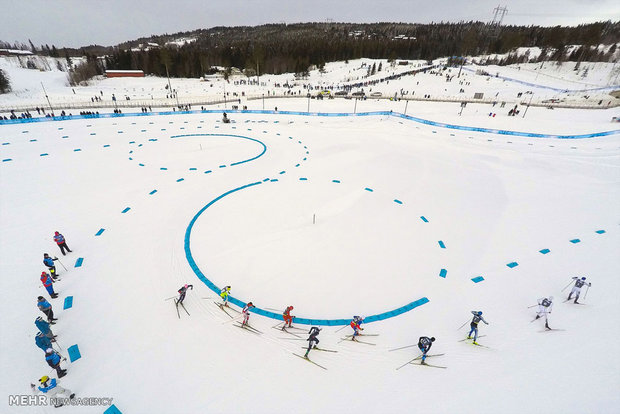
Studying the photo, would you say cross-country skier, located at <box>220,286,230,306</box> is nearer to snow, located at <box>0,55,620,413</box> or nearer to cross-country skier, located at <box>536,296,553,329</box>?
snow, located at <box>0,55,620,413</box>

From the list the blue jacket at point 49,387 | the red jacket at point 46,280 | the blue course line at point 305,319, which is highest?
the red jacket at point 46,280

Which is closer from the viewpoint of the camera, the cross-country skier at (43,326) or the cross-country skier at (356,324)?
the cross-country skier at (43,326)

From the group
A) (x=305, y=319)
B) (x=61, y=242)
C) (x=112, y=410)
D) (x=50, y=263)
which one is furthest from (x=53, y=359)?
(x=305, y=319)

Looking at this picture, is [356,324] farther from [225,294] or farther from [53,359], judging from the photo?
[53,359]

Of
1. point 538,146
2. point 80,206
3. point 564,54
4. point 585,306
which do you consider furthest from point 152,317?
point 564,54

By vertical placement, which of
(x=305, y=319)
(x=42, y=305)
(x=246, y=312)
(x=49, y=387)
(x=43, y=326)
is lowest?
(x=305, y=319)

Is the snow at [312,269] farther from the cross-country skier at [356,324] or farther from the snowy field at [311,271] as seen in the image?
the cross-country skier at [356,324]

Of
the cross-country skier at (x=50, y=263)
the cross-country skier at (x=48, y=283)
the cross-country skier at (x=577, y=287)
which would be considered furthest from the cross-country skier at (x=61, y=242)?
the cross-country skier at (x=577, y=287)
